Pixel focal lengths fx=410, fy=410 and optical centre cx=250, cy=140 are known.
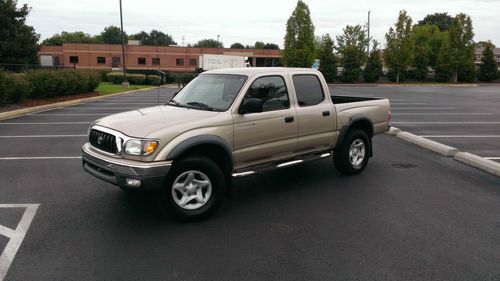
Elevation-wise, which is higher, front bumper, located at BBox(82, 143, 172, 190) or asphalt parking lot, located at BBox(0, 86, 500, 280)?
front bumper, located at BBox(82, 143, 172, 190)

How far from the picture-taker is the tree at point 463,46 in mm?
47281

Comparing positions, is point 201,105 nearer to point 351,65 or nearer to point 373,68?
point 351,65

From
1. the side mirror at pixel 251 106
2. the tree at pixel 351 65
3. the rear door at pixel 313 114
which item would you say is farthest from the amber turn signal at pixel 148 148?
the tree at pixel 351 65

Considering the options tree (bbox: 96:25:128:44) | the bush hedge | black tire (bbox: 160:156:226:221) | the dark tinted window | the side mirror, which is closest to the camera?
black tire (bbox: 160:156:226:221)

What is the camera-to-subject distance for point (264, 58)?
258 feet

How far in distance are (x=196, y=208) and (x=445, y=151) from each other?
614cm

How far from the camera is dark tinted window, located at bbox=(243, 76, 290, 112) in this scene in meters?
5.72

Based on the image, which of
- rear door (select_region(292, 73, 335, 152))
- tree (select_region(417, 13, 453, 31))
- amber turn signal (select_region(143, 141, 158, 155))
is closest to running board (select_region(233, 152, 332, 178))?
rear door (select_region(292, 73, 335, 152))

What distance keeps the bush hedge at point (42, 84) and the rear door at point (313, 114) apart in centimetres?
1318

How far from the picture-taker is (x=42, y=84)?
18062 mm

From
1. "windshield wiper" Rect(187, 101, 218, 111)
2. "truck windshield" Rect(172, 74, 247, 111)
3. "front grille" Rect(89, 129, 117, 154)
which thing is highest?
"truck windshield" Rect(172, 74, 247, 111)

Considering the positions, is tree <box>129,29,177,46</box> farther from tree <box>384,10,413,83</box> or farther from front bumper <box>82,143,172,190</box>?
front bumper <box>82,143,172,190</box>

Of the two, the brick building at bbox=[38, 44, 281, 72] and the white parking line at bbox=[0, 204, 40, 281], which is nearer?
the white parking line at bbox=[0, 204, 40, 281]

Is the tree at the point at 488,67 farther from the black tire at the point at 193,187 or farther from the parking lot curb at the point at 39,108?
the black tire at the point at 193,187
